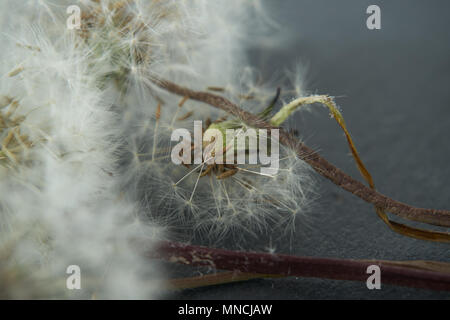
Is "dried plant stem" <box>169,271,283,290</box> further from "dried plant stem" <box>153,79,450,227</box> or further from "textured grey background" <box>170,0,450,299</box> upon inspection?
"dried plant stem" <box>153,79,450,227</box>

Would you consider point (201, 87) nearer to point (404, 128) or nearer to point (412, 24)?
point (404, 128)

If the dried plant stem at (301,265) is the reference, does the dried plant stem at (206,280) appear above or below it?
below

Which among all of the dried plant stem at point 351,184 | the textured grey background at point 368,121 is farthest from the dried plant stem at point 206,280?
the dried plant stem at point 351,184

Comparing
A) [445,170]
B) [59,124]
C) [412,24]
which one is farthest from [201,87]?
[412,24]

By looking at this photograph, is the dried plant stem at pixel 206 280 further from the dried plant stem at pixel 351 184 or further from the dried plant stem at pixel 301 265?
the dried plant stem at pixel 351 184

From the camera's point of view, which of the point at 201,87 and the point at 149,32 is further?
the point at 201,87

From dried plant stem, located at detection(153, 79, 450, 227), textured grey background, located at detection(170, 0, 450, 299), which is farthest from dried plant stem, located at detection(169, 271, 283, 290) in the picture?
dried plant stem, located at detection(153, 79, 450, 227)
